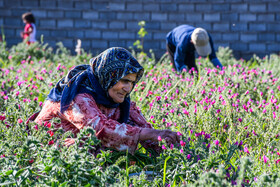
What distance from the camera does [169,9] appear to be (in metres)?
10.1

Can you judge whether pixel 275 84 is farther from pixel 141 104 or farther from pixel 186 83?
pixel 141 104

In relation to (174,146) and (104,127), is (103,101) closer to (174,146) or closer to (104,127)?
(104,127)

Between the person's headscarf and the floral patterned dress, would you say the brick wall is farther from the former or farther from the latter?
the floral patterned dress

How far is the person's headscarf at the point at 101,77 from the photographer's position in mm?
2770

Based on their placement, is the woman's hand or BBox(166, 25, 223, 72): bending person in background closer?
the woman's hand

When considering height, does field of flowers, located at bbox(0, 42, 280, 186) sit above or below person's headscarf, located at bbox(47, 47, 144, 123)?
below

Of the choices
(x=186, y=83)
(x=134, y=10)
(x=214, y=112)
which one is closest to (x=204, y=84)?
(x=186, y=83)

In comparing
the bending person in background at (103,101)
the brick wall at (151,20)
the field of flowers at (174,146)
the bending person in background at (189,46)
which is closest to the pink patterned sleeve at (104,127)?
the bending person in background at (103,101)

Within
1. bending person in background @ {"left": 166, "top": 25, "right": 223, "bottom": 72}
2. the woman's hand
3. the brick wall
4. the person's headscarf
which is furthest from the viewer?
the brick wall

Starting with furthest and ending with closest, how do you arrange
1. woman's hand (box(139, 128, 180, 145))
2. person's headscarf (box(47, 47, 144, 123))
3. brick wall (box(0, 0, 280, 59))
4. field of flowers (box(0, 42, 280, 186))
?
brick wall (box(0, 0, 280, 59))
person's headscarf (box(47, 47, 144, 123))
woman's hand (box(139, 128, 180, 145))
field of flowers (box(0, 42, 280, 186))

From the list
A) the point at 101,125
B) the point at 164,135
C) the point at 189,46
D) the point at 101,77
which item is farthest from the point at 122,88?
the point at 189,46

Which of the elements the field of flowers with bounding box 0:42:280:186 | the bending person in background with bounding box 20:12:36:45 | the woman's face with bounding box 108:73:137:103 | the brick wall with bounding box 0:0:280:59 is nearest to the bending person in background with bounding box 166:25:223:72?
the field of flowers with bounding box 0:42:280:186

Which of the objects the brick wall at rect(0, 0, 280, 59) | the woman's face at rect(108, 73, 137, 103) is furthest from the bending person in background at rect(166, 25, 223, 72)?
the brick wall at rect(0, 0, 280, 59)

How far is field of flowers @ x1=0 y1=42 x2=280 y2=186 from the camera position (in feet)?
6.64
